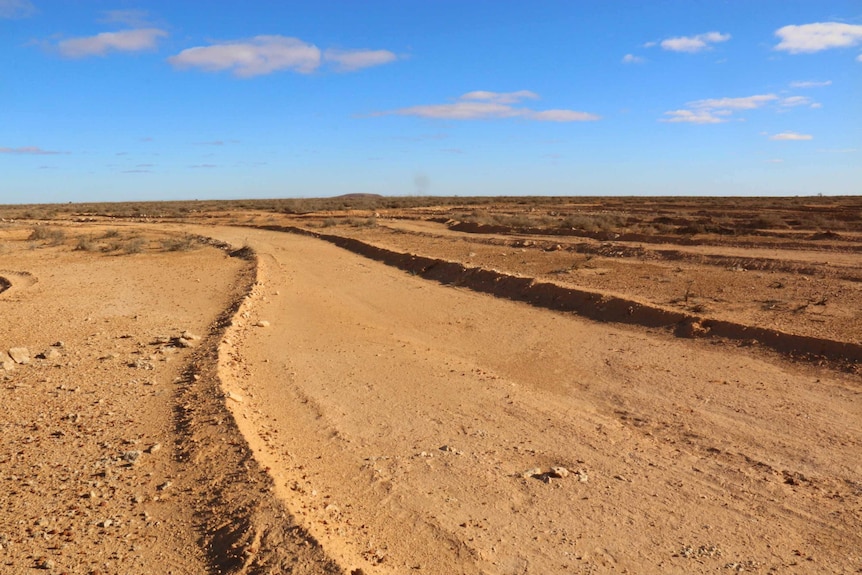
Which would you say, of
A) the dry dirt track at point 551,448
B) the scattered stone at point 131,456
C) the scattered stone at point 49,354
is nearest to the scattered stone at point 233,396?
the dry dirt track at point 551,448

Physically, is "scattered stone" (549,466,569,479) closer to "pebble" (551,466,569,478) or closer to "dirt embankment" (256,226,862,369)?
"pebble" (551,466,569,478)

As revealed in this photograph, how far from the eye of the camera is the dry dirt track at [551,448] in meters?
4.58

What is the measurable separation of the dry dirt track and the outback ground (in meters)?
0.03

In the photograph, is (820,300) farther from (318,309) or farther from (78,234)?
(78,234)

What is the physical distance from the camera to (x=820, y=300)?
1224 centimetres

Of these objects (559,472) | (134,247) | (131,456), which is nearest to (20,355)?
(131,456)

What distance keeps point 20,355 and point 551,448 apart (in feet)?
22.9

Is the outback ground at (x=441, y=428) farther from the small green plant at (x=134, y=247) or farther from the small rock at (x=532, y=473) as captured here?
the small green plant at (x=134, y=247)

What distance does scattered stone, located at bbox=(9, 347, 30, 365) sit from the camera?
888 centimetres

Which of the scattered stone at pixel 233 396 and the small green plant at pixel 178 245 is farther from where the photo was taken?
the small green plant at pixel 178 245

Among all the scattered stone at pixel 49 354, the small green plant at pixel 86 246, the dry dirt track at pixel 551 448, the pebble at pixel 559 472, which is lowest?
the dry dirt track at pixel 551 448

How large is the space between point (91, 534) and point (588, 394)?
216 inches

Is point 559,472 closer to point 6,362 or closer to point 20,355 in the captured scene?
point 6,362

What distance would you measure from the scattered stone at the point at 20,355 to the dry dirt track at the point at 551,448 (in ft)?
8.19
